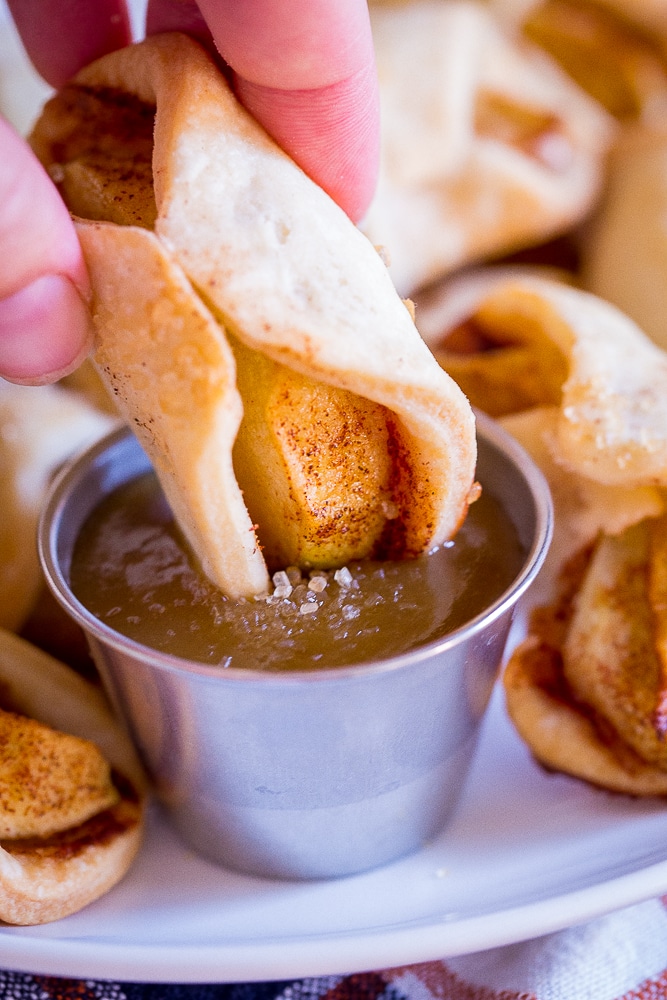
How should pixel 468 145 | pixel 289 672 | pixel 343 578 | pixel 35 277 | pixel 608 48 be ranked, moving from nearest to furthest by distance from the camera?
1. pixel 35 277
2. pixel 289 672
3. pixel 343 578
4. pixel 468 145
5. pixel 608 48

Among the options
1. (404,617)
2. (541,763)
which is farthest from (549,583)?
(404,617)

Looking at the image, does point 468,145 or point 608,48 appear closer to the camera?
point 468,145

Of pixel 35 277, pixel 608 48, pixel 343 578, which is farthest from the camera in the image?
pixel 608 48

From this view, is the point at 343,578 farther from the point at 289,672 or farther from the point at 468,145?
the point at 468,145

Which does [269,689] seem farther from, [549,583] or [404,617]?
[549,583]

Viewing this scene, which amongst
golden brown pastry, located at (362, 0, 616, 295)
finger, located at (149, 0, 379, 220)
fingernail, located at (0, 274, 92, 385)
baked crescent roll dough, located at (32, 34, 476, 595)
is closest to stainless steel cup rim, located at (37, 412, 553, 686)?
baked crescent roll dough, located at (32, 34, 476, 595)

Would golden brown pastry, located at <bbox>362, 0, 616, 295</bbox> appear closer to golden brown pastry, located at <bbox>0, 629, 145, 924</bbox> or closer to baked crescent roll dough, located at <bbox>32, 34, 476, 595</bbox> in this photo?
baked crescent roll dough, located at <bbox>32, 34, 476, 595</bbox>

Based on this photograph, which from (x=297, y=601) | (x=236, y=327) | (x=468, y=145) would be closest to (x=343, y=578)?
(x=297, y=601)

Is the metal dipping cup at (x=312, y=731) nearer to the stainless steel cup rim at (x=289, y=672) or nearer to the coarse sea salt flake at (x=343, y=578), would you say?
the stainless steel cup rim at (x=289, y=672)
